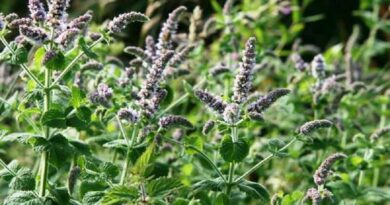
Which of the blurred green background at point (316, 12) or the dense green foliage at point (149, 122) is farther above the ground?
the blurred green background at point (316, 12)

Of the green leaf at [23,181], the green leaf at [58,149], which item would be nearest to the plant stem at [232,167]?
the green leaf at [58,149]

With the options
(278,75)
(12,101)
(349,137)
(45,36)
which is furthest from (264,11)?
(45,36)

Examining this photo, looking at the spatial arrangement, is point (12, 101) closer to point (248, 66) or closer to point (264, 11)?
point (248, 66)

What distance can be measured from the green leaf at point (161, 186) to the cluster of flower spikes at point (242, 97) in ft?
1.17

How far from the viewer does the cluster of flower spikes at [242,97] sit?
2686 mm

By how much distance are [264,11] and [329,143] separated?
1.83 metres

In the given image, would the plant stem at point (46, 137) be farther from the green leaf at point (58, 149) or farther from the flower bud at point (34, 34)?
the flower bud at point (34, 34)

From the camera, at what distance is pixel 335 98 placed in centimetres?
411

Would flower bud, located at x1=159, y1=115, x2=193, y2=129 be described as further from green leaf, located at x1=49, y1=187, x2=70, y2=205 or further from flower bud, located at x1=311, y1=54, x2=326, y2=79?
flower bud, located at x1=311, y1=54, x2=326, y2=79

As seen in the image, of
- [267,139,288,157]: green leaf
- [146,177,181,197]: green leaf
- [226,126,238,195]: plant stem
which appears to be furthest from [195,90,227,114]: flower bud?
[146,177,181,197]: green leaf

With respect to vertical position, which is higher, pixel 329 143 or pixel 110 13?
pixel 110 13

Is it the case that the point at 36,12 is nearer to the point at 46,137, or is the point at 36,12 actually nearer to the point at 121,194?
the point at 46,137

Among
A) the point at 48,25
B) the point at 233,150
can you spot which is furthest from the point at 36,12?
the point at 233,150

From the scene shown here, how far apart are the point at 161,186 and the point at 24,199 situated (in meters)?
0.51
